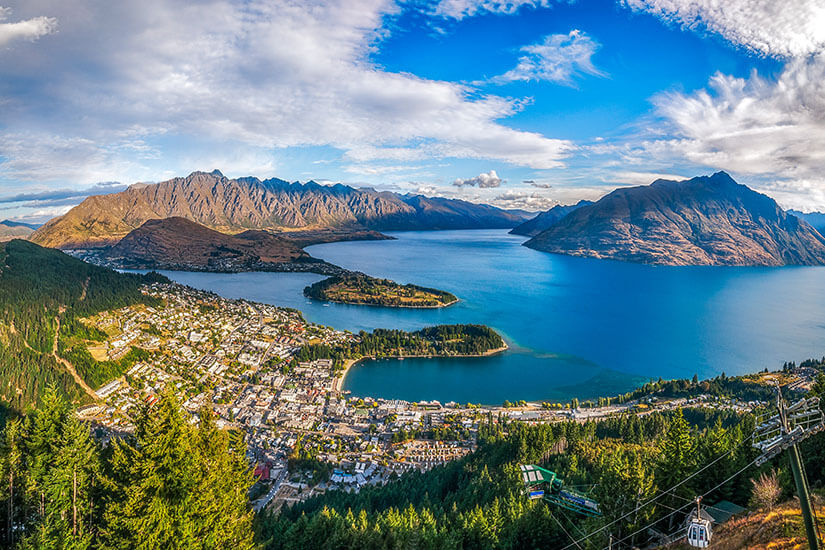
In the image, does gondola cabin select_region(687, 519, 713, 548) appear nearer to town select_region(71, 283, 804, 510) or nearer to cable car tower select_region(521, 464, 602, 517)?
cable car tower select_region(521, 464, 602, 517)

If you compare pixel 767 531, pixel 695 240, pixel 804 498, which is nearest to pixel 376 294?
pixel 767 531

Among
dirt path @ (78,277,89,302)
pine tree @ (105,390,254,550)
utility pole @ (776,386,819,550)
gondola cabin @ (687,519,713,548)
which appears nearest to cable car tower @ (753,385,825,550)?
utility pole @ (776,386,819,550)

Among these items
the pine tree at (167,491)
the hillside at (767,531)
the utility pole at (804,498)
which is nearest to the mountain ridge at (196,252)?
the pine tree at (167,491)

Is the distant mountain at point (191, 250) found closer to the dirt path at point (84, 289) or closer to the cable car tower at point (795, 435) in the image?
the dirt path at point (84, 289)

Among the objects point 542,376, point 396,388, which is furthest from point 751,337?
point 396,388

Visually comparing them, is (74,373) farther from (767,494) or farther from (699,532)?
(767,494)

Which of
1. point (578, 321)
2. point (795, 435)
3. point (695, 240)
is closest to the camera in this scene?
point (795, 435)
